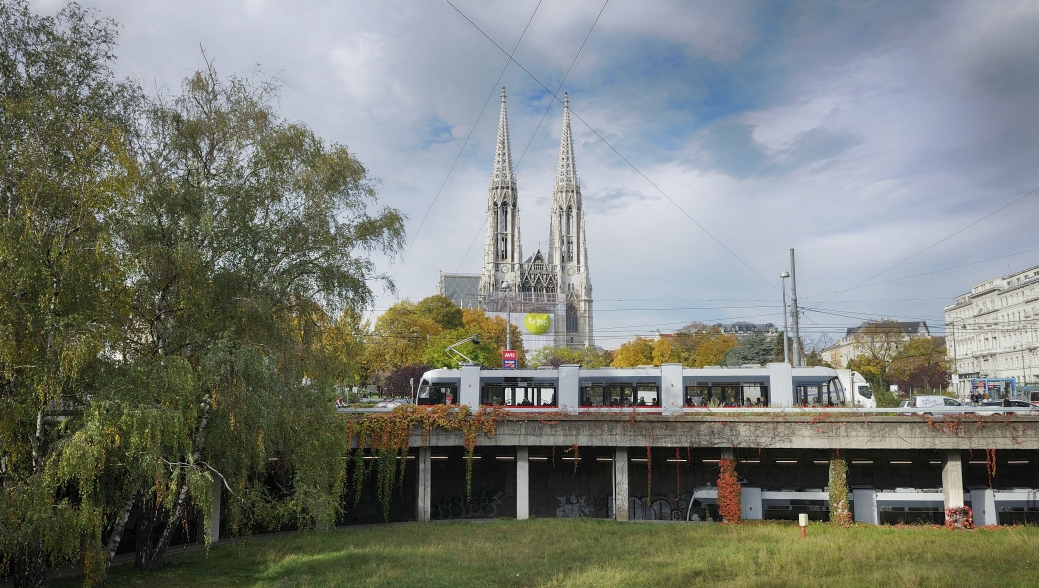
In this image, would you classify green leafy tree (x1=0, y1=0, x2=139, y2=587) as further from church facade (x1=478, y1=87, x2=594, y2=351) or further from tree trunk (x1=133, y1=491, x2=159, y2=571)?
church facade (x1=478, y1=87, x2=594, y2=351)

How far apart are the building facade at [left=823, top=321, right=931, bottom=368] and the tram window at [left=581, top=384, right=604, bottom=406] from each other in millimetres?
34005

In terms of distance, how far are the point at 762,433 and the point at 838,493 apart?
136 inches

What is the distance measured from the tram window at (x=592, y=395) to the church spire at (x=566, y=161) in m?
100

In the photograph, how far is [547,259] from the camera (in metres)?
135

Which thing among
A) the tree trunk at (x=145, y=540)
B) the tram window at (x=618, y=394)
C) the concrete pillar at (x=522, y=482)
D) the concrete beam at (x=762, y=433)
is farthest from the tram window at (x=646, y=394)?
the tree trunk at (x=145, y=540)

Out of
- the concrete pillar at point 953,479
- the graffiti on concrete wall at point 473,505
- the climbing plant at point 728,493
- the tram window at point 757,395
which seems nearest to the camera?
the concrete pillar at point 953,479

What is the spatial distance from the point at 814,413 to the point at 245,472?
19.6 meters

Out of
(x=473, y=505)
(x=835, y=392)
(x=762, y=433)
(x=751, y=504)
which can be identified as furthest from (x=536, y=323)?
(x=762, y=433)

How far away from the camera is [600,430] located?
27094 mm

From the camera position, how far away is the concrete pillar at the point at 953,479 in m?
25.6

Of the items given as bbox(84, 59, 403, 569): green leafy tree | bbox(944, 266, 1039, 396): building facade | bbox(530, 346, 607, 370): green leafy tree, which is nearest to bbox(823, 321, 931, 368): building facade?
bbox(944, 266, 1039, 396): building facade

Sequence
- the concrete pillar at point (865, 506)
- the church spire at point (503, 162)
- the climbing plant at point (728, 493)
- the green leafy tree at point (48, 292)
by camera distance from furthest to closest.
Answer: the church spire at point (503, 162), the concrete pillar at point (865, 506), the climbing plant at point (728, 493), the green leafy tree at point (48, 292)

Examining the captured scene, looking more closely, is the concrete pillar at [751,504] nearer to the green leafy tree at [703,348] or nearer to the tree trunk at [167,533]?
the tree trunk at [167,533]

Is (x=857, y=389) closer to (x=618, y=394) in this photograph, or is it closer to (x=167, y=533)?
(x=618, y=394)
